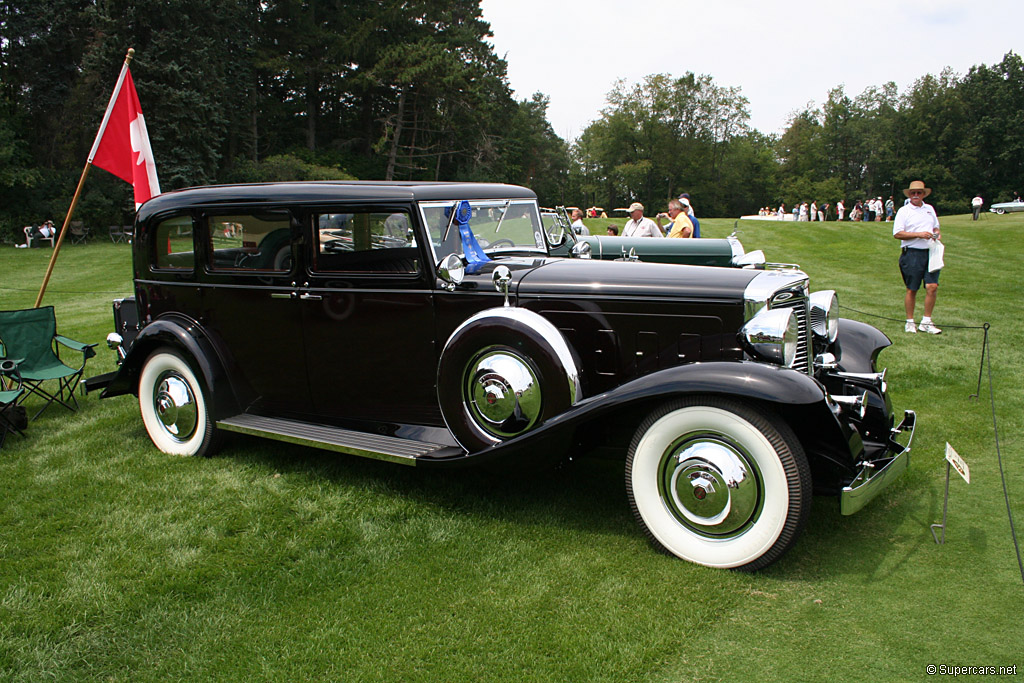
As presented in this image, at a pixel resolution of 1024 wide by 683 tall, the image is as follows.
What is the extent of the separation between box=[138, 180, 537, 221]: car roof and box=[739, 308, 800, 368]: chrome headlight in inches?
78.8

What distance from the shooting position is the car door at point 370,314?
416cm

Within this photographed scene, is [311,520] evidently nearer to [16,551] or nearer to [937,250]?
[16,551]

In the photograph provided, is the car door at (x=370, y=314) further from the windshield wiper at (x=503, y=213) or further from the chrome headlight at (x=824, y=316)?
the chrome headlight at (x=824, y=316)

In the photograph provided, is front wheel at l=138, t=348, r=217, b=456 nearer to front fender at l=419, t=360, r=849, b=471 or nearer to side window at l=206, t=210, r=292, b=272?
side window at l=206, t=210, r=292, b=272

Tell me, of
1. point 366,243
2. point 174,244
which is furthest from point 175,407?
point 366,243

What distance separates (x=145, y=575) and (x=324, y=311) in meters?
1.83

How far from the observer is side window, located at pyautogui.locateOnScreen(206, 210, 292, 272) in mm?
4570

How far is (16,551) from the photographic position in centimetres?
357

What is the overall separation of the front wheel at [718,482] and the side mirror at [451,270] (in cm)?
138

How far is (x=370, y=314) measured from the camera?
4273 mm

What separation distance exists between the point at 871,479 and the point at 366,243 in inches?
123

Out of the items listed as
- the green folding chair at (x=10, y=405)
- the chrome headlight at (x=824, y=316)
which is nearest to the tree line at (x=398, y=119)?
the green folding chair at (x=10, y=405)

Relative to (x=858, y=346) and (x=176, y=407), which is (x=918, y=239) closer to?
(x=858, y=346)

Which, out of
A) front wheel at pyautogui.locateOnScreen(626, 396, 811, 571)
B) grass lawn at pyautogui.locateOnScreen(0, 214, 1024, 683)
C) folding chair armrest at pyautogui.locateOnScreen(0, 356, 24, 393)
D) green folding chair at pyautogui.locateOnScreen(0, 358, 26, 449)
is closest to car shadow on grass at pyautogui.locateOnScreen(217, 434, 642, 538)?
grass lawn at pyautogui.locateOnScreen(0, 214, 1024, 683)
